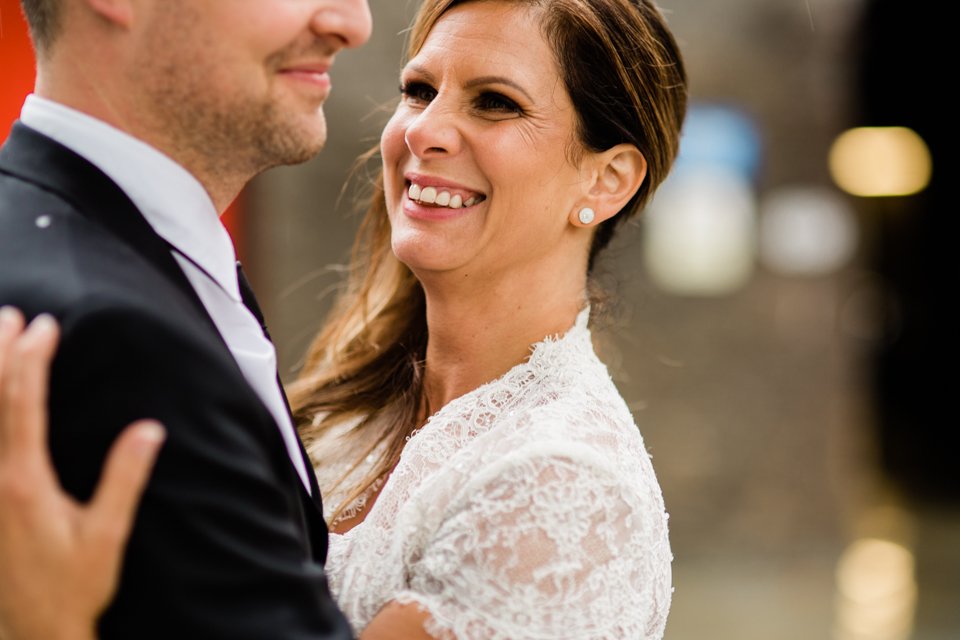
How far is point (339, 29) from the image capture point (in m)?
1.46

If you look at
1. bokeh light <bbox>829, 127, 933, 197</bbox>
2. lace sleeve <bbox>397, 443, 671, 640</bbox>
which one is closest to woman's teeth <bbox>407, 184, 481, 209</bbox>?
lace sleeve <bbox>397, 443, 671, 640</bbox>

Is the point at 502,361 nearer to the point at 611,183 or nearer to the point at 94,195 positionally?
the point at 611,183

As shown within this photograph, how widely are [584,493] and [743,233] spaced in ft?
18.0

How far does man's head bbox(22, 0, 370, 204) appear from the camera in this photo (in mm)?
1363

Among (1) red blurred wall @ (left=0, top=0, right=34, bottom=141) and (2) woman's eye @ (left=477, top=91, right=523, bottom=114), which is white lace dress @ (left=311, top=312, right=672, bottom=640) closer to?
(2) woman's eye @ (left=477, top=91, right=523, bottom=114)

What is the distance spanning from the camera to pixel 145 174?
138cm

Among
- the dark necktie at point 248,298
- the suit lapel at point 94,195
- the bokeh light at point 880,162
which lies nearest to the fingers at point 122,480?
the suit lapel at point 94,195

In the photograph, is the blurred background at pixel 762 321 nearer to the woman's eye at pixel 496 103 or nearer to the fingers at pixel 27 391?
the woman's eye at pixel 496 103

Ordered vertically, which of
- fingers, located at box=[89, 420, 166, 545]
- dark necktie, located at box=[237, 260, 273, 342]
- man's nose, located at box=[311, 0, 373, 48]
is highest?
man's nose, located at box=[311, 0, 373, 48]

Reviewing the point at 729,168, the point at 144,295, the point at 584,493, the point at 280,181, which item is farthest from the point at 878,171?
the point at 144,295

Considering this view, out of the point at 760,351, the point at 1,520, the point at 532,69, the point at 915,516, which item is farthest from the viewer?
the point at 915,516

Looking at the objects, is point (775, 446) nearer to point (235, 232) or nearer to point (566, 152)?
point (235, 232)

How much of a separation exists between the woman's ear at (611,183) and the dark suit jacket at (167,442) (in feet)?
3.85

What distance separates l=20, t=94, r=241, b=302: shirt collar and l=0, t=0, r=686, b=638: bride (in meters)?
0.57
